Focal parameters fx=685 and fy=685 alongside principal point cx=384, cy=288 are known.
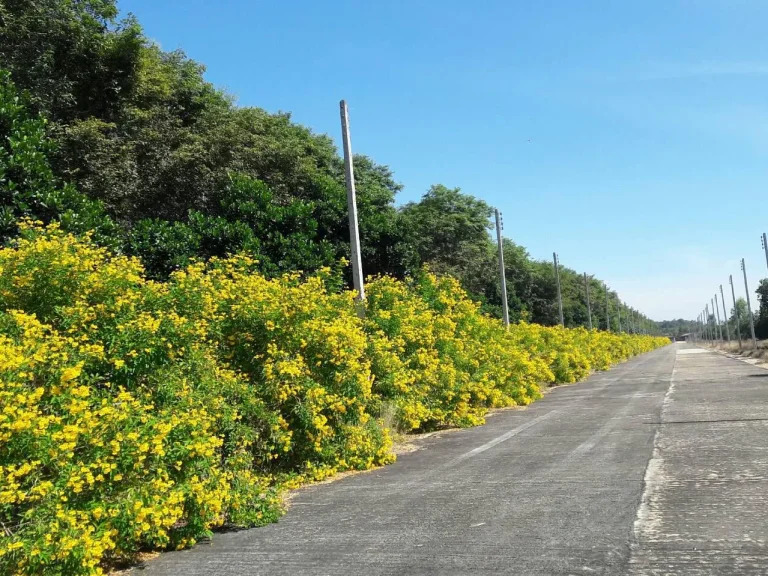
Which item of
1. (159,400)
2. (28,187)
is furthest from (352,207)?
(159,400)

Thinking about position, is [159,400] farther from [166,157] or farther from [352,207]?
[166,157]

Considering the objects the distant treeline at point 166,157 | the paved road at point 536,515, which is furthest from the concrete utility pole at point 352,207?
the paved road at point 536,515

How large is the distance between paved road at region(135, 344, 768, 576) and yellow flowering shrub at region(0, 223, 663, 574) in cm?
54

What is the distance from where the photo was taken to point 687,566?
457 centimetres

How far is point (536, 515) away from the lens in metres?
6.20

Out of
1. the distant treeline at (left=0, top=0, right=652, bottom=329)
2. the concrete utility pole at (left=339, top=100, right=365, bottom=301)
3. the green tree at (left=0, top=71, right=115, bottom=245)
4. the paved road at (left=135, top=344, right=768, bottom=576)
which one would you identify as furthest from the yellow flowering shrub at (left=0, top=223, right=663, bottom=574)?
the distant treeline at (left=0, top=0, right=652, bottom=329)

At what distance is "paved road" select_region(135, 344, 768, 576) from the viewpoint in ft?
16.2

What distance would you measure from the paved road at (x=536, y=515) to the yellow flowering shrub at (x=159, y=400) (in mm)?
540

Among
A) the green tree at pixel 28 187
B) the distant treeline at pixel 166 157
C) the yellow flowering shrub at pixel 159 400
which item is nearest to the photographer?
the yellow flowering shrub at pixel 159 400

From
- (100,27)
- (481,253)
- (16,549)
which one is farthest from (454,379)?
(481,253)

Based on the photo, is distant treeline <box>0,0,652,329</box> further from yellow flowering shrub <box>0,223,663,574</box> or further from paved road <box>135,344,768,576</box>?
paved road <box>135,344,768,576</box>

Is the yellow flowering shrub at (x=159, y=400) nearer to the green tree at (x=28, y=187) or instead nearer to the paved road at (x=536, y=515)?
the paved road at (x=536, y=515)

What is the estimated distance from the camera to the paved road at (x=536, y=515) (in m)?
4.94

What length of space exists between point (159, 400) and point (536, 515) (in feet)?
11.9
